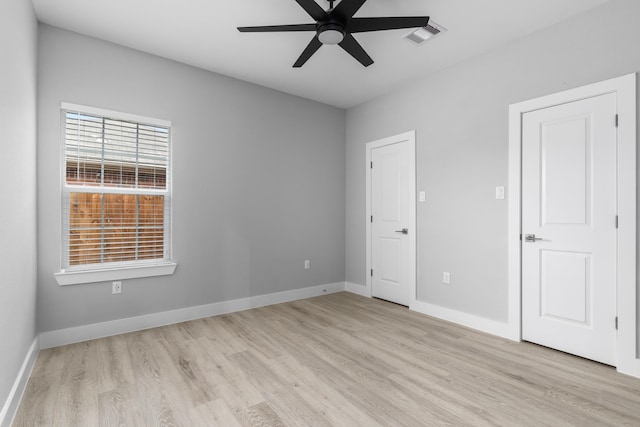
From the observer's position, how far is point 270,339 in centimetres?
295

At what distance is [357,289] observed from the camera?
4.67 metres

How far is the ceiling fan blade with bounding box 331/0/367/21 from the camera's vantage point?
1.95 meters

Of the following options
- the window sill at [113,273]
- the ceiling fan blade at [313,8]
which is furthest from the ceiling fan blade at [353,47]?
the window sill at [113,273]

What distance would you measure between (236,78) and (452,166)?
8.79ft

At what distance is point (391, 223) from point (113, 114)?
328 cm

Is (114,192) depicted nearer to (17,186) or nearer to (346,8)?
(17,186)

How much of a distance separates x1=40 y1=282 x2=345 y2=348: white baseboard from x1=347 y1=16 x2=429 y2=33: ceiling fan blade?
307 centimetres

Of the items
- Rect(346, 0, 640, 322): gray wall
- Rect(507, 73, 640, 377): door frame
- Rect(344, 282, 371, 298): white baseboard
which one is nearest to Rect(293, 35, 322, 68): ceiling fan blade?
Rect(346, 0, 640, 322): gray wall

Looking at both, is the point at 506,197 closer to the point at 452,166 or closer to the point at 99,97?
the point at 452,166

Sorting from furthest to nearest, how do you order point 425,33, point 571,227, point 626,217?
point 425,33, point 571,227, point 626,217

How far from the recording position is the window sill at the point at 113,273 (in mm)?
2773

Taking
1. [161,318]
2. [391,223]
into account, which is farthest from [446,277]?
[161,318]

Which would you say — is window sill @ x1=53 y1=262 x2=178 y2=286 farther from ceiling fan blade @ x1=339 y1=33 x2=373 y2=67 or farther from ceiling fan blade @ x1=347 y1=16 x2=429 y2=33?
ceiling fan blade @ x1=347 y1=16 x2=429 y2=33

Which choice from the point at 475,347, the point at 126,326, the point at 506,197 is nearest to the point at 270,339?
the point at 126,326
